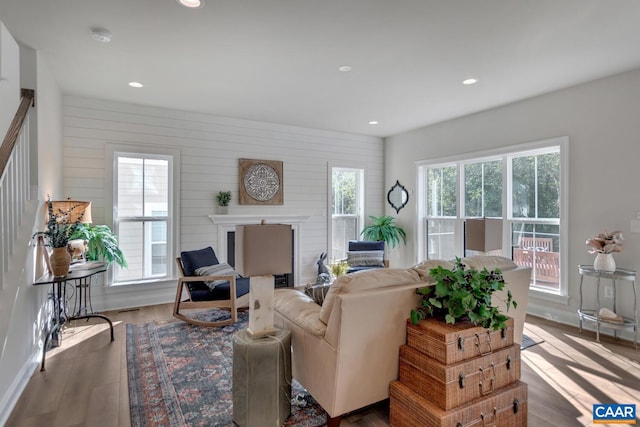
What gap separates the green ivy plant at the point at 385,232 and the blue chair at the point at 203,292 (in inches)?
115

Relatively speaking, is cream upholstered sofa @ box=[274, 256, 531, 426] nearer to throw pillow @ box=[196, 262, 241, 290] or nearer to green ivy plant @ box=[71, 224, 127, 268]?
throw pillow @ box=[196, 262, 241, 290]

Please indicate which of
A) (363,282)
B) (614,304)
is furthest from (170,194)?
(614,304)

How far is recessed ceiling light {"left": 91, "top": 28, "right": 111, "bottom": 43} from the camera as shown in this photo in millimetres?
2736

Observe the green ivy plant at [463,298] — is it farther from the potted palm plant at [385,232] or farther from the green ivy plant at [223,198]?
the potted palm plant at [385,232]

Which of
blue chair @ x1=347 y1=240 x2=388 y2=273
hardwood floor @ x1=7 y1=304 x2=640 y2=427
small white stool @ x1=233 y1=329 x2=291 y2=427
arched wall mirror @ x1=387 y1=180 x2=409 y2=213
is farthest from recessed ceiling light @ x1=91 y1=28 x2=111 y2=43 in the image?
arched wall mirror @ x1=387 y1=180 x2=409 y2=213

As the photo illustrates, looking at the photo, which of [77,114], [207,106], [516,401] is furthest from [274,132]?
[516,401]

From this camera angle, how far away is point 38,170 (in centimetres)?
317

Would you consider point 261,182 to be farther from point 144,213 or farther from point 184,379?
point 184,379

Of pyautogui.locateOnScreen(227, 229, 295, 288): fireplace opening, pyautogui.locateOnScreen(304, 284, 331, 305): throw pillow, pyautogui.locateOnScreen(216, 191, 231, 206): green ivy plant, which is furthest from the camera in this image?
pyautogui.locateOnScreen(227, 229, 295, 288): fireplace opening

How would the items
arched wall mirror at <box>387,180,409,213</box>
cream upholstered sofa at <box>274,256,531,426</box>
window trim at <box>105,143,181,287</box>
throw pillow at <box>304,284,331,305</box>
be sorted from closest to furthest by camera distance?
cream upholstered sofa at <box>274,256,531,426</box>
throw pillow at <box>304,284,331,305</box>
window trim at <box>105,143,181,287</box>
arched wall mirror at <box>387,180,409,213</box>

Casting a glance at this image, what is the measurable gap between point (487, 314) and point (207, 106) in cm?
439

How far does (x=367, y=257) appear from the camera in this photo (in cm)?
547

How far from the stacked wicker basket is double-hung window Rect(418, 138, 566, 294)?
2.71 meters

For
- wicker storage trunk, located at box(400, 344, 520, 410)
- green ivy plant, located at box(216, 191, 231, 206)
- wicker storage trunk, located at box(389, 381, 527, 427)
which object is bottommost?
wicker storage trunk, located at box(389, 381, 527, 427)
